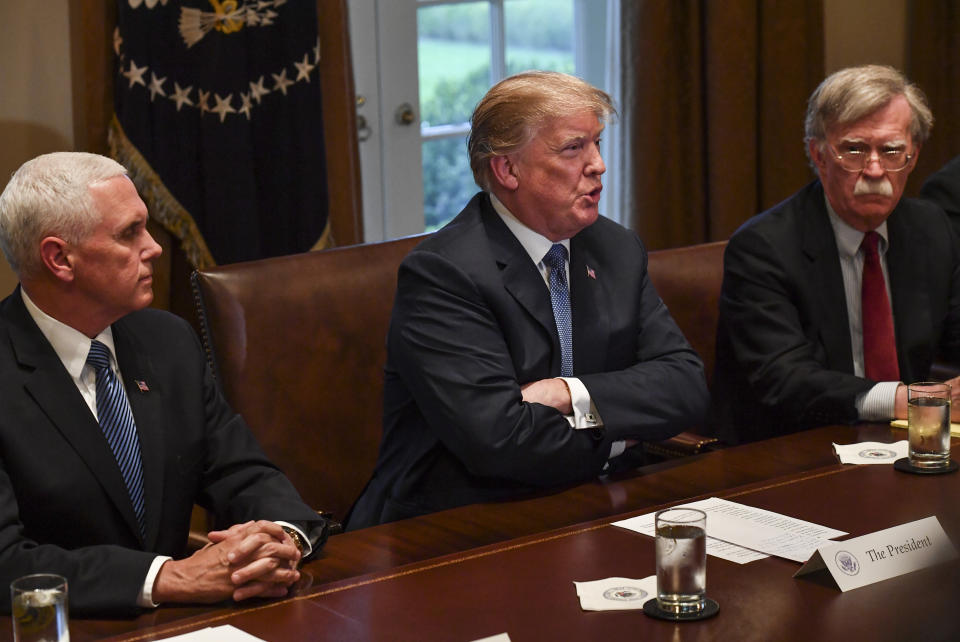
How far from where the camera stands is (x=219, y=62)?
333 centimetres

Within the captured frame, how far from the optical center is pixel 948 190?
349 centimetres

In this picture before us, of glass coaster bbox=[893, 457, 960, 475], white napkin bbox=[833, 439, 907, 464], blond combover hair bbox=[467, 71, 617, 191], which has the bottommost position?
white napkin bbox=[833, 439, 907, 464]

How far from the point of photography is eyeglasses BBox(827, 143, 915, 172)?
2996mm

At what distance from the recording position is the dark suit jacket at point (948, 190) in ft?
11.4

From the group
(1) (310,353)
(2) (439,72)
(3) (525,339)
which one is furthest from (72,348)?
(2) (439,72)

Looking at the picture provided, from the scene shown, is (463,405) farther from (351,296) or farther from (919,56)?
(919,56)

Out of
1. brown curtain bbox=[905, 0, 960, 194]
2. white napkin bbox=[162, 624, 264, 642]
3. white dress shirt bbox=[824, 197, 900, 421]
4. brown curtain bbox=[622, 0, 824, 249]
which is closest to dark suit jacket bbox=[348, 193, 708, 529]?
white dress shirt bbox=[824, 197, 900, 421]

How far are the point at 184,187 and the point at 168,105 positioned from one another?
0.70 feet

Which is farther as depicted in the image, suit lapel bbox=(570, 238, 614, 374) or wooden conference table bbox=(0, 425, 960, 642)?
suit lapel bbox=(570, 238, 614, 374)

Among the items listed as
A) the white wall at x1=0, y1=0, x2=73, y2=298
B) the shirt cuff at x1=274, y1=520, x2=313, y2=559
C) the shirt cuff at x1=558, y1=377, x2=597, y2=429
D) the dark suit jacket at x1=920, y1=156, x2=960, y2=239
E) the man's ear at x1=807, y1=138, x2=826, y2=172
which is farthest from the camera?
the dark suit jacket at x1=920, y1=156, x2=960, y2=239

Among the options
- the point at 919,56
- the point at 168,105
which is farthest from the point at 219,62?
the point at 919,56

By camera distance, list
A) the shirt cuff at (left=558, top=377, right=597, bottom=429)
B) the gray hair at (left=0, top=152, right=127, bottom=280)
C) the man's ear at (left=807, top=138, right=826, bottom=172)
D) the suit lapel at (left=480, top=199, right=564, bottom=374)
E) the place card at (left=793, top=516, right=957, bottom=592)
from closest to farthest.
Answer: the place card at (left=793, top=516, right=957, bottom=592)
the gray hair at (left=0, top=152, right=127, bottom=280)
the shirt cuff at (left=558, top=377, right=597, bottom=429)
the suit lapel at (left=480, top=199, right=564, bottom=374)
the man's ear at (left=807, top=138, right=826, bottom=172)

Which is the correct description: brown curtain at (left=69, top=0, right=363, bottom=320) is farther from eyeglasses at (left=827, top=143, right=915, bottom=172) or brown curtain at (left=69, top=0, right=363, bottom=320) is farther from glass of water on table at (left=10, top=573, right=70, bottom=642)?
glass of water on table at (left=10, top=573, right=70, bottom=642)

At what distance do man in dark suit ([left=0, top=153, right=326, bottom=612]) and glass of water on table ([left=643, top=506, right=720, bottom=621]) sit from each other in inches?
21.1
